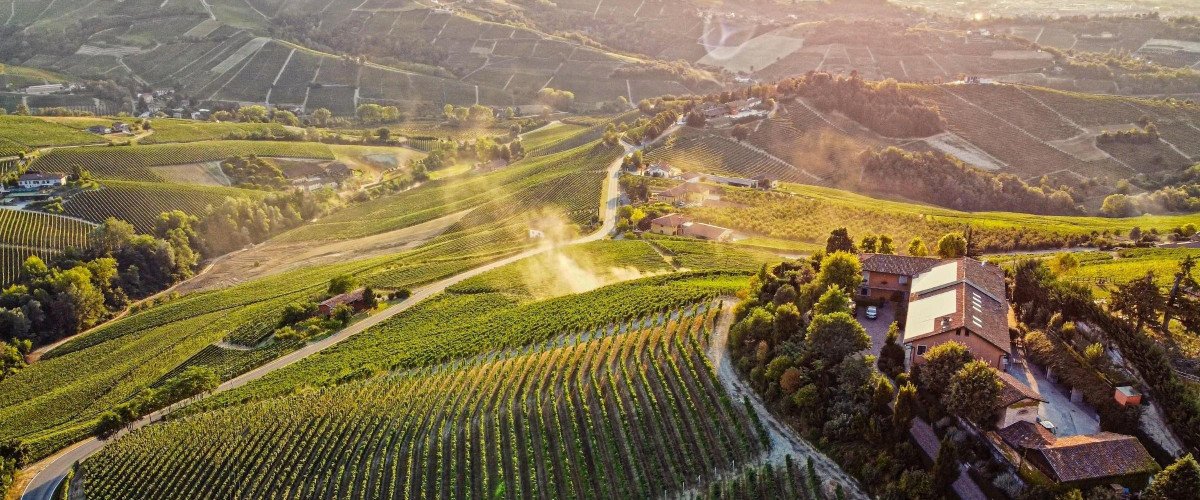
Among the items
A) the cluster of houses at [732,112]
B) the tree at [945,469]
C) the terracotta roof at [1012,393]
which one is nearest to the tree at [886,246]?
the terracotta roof at [1012,393]

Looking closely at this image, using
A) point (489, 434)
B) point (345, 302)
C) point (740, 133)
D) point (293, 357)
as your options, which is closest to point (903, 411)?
point (489, 434)

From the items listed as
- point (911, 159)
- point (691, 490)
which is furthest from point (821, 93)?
point (691, 490)

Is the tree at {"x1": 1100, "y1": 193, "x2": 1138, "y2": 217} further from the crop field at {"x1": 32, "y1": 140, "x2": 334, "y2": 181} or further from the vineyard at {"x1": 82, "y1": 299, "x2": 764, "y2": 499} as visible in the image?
the crop field at {"x1": 32, "y1": 140, "x2": 334, "y2": 181}

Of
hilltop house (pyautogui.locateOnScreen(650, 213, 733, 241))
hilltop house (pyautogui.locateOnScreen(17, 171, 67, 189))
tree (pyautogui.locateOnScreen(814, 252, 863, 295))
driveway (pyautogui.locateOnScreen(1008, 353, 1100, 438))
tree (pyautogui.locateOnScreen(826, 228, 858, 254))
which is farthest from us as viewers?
hilltop house (pyautogui.locateOnScreen(17, 171, 67, 189))

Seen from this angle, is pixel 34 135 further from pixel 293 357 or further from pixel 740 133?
pixel 740 133

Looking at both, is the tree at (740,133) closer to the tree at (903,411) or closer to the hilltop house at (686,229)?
the hilltop house at (686,229)

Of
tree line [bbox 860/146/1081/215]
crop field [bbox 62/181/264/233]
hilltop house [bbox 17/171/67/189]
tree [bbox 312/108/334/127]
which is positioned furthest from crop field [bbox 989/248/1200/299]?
tree [bbox 312/108/334/127]

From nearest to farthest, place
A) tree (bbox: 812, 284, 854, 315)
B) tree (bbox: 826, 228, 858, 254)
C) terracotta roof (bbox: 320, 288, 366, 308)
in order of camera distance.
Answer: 1. tree (bbox: 812, 284, 854, 315)
2. tree (bbox: 826, 228, 858, 254)
3. terracotta roof (bbox: 320, 288, 366, 308)
